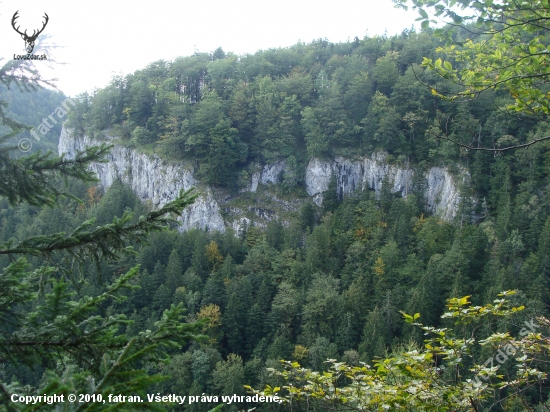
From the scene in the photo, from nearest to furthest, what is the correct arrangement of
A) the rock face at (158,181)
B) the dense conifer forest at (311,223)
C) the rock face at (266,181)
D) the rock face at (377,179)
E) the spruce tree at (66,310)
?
the spruce tree at (66,310), the dense conifer forest at (311,223), the rock face at (377,179), the rock face at (266,181), the rock face at (158,181)

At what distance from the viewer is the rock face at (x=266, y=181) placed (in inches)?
1407

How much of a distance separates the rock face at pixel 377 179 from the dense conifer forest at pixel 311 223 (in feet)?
3.11

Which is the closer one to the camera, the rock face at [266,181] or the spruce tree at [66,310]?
the spruce tree at [66,310]

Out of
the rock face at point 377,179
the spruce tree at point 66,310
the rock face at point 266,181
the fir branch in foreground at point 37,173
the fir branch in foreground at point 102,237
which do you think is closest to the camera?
the spruce tree at point 66,310

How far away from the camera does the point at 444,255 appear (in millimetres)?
28234

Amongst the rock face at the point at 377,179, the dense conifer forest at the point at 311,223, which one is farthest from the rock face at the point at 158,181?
the rock face at the point at 377,179

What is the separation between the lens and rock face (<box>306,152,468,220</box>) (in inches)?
1342

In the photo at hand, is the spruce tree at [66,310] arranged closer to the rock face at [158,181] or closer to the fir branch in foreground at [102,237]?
the fir branch in foreground at [102,237]

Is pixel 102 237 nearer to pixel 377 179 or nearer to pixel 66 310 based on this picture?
pixel 66 310

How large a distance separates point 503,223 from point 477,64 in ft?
88.1

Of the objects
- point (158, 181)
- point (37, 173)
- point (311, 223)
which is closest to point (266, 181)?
point (311, 223)

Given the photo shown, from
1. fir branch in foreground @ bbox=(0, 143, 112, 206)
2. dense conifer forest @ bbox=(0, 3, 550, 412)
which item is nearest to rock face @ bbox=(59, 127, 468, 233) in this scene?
dense conifer forest @ bbox=(0, 3, 550, 412)

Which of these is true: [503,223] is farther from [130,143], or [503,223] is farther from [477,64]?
[130,143]

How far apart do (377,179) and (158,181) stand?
21.7 metres
